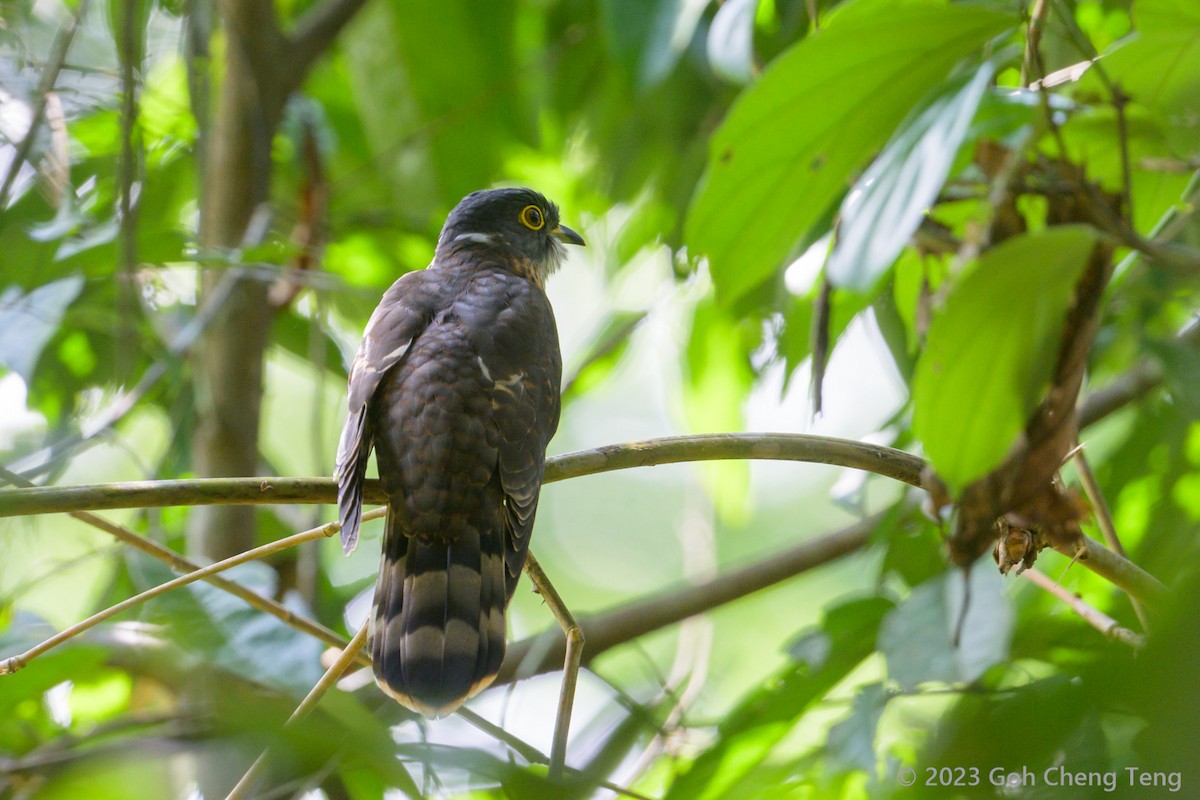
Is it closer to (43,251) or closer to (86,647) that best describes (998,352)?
(86,647)

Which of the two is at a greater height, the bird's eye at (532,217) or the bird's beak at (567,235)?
the bird's eye at (532,217)

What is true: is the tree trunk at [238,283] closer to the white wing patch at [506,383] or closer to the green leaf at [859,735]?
the white wing patch at [506,383]

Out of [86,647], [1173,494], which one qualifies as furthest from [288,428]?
[1173,494]

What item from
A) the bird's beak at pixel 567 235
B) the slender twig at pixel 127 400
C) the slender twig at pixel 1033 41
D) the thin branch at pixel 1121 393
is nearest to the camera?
the slender twig at pixel 1033 41

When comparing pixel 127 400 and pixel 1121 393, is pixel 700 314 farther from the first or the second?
pixel 127 400

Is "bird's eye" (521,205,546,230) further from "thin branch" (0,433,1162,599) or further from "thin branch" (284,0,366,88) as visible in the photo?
"thin branch" (0,433,1162,599)

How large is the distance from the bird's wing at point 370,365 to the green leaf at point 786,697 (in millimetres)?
1008

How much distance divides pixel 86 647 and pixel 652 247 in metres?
3.07

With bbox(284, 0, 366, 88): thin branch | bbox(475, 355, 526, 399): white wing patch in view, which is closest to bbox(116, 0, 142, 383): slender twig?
bbox(475, 355, 526, 399): white wing patch

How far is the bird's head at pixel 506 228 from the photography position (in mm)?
4277

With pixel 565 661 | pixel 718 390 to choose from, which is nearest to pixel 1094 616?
pixel 565 661

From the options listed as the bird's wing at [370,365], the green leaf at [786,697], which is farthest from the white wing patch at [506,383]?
the green leaf at [786,697]

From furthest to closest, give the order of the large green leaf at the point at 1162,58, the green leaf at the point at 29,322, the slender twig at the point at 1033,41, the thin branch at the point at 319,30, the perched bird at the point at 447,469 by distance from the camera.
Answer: the thin branch at the point at 319,30
the green leaf at the point at 29,322
the perched bird at the point at 447,469
the large green leaf at the point at 1162,58
the slender twig at the point at 1033,41

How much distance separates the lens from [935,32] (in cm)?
223
